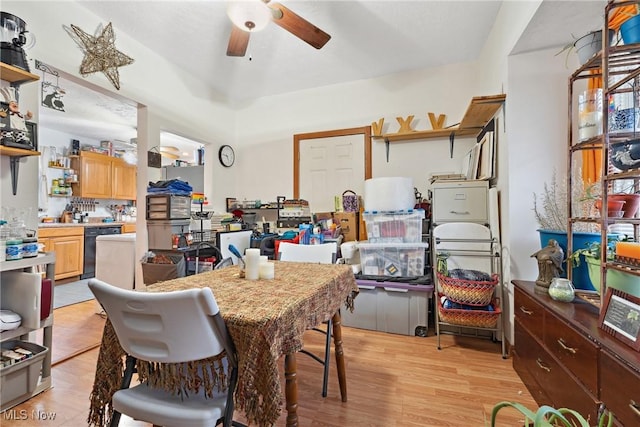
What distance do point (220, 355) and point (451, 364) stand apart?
1866 millimetres

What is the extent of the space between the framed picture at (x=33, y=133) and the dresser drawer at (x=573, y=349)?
3.21 meters

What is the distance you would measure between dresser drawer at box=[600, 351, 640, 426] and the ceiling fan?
251 centimetres

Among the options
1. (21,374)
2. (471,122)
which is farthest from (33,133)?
(471,122)

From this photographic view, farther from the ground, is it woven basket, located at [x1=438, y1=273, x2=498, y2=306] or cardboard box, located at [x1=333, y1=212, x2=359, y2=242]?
cardboard box, located at [x1=333, y1=212, x2=359, y2=242]

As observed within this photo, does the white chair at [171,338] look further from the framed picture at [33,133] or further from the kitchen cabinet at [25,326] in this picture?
the framed picture at [33,133]

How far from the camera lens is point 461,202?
110 inches

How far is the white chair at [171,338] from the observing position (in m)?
0.84

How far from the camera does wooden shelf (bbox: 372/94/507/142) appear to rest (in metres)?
2.38

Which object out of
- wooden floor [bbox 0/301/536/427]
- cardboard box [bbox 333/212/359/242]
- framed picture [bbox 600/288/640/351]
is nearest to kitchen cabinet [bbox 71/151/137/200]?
wooden floor [bbox 0/301/536/427]

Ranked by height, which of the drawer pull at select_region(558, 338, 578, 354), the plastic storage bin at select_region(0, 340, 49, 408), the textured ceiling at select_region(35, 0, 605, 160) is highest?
the textured ceiling at select_region(35, 0, 605, 160)

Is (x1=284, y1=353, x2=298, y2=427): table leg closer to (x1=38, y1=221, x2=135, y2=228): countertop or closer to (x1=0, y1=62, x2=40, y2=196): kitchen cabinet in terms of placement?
(x1=0, y1=62, x2=40, y2=196): kitchen cabinet

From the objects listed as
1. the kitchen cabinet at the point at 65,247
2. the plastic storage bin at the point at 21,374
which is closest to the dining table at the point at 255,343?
the plastic storage bin at the point at 21,374

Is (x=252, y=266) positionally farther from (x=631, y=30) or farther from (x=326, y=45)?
(x=326, y=45)

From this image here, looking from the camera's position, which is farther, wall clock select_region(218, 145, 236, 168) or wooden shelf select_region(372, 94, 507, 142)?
wall clock select_region(218, 145, 236, 168)
